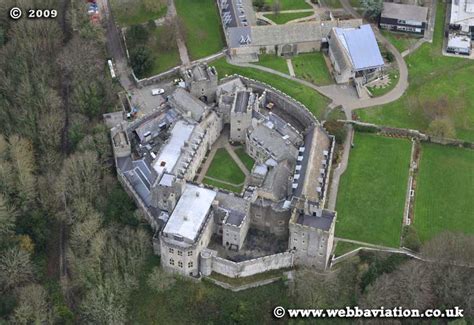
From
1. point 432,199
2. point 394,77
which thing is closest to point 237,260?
point 432,199

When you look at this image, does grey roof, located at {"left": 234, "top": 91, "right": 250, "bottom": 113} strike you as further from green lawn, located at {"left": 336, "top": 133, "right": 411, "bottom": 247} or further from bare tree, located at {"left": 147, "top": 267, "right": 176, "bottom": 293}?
bare tree, located at {"left": 147, "top": 267, "right": 176, "bottom": 293}

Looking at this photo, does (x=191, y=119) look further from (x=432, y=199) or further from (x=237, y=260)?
(x=432, y=199)

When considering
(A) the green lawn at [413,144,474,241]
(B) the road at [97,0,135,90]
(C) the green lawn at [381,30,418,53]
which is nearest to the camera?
(A) the green lawn at [413,144,474,241]

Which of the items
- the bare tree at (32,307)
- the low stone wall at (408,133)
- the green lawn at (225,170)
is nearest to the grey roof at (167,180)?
the green lawn at (225,170)

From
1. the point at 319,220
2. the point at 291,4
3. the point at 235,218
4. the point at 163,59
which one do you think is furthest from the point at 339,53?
the point at 235,218

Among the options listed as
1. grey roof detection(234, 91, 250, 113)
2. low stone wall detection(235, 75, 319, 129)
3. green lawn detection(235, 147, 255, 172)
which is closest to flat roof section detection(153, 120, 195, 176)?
grey roof detection(234, 91, 250, 113)

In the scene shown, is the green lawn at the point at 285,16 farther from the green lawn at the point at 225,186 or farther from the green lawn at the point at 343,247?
the green lawn at the point at 343,247

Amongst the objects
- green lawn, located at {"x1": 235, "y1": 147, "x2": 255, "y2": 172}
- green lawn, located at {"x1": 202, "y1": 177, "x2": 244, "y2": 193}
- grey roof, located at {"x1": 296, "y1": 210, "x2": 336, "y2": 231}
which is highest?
green lawn, located at {"x1": 235, "y1": 147, "x2": 255, "y2": 172}
